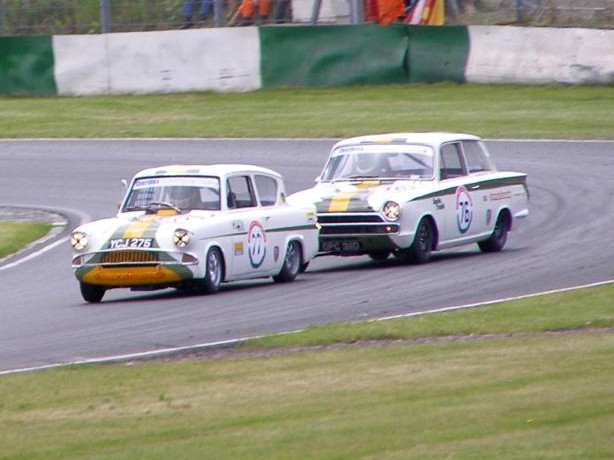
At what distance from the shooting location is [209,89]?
3091 cm

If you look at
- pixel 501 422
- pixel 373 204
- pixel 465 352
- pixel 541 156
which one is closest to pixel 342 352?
pixel 465 352

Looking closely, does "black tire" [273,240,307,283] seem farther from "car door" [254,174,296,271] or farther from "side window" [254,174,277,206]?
"side window" [254,174,277,206]

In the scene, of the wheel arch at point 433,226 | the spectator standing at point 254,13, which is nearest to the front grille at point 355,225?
the wheel arch at point 433,226

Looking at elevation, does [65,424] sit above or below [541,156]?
above

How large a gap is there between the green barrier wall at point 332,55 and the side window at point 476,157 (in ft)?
42.3

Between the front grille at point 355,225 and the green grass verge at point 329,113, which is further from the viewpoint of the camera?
the green grass verge at point 329,113

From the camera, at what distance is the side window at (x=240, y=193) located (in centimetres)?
1459

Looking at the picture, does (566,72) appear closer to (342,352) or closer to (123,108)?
(123,108)

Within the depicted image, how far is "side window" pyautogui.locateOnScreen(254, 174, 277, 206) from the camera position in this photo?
49.4 feet

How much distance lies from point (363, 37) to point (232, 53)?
2.73 m

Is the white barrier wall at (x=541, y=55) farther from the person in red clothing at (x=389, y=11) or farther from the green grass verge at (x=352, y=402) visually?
the green grass verge at (x=352, y=402)

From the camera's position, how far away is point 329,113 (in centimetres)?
2847

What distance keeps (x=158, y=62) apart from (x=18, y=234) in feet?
41.8

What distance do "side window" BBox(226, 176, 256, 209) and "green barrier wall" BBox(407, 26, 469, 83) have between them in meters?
15.1
